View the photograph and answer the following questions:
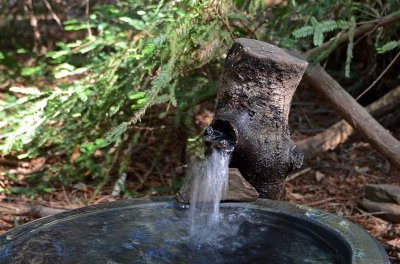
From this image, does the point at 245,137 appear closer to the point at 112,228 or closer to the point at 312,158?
the point at 112,228

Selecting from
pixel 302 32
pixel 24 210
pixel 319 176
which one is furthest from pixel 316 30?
pixel 24 210

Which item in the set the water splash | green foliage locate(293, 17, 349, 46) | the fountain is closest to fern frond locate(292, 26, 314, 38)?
green foliage locate(293, 17, 349, 46)

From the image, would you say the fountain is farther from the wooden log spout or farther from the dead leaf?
the dead leaf

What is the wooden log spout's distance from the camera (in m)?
2.68

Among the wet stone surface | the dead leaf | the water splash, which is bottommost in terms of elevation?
the dead leaf

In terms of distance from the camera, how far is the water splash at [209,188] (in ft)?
8.18

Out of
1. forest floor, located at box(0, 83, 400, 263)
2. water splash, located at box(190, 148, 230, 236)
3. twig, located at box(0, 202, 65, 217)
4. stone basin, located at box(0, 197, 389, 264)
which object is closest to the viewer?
stone basin, located at box(0, 197, 389, 264)

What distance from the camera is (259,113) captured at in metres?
2.72

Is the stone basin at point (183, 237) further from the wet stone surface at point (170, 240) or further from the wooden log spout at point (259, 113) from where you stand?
the wooden log spout at point (259, 113)

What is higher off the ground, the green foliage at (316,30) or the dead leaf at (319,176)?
the green foliage at (316,30)

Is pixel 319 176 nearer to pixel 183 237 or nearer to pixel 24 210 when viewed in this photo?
pixel 24 210

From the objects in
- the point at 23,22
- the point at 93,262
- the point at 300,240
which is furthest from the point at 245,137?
the point at 23,22

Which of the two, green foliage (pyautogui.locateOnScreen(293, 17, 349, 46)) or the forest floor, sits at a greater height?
green foliage (pyautogui.locateOnScreen(293, 17, 349, 46))

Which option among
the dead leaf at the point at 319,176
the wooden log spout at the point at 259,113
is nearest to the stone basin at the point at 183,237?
the wooden log spout at the point at 259,113
